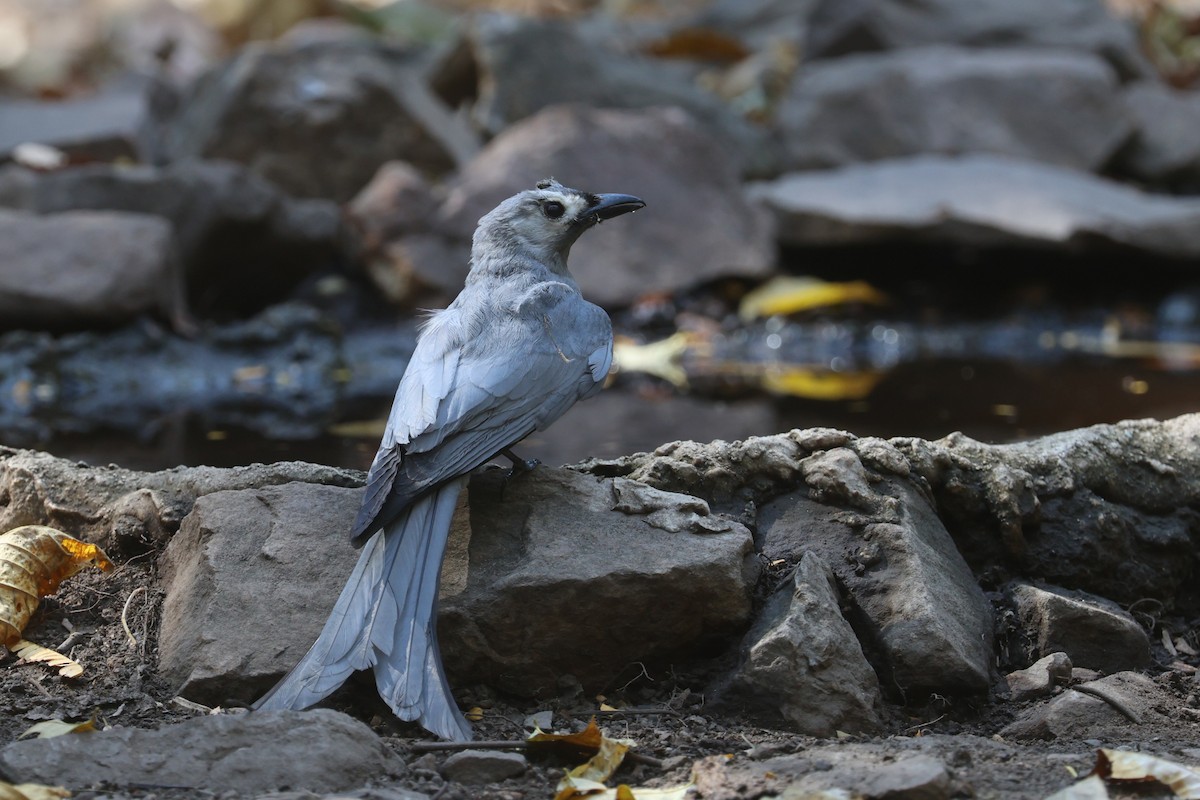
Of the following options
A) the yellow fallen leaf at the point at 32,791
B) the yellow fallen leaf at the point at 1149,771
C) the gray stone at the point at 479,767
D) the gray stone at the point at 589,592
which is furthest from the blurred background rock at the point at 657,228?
the yellow fallen leaf at the point at 1149,771

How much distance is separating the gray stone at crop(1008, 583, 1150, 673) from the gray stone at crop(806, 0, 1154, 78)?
10.4m

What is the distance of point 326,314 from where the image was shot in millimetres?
9383

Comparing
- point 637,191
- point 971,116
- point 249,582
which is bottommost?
point 249,582

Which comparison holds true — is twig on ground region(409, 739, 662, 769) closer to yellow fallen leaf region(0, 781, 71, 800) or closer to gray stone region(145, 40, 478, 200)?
yellow fallen leaf region(0, 781, 71, 800)

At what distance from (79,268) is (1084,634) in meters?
6.40

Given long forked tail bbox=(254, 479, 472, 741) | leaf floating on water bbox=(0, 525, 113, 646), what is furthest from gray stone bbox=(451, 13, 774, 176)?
long forked tail bbox=(254, 479, 472, 741)

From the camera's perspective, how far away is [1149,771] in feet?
7.42

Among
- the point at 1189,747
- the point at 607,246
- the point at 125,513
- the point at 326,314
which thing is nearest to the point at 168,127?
Answer: the point at 326,314

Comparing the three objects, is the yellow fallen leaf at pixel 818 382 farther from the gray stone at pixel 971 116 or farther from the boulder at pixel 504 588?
the boulder at pixel 504 588

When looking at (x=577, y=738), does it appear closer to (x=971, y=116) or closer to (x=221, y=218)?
(x=221, y=218)

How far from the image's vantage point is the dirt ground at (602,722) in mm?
2369

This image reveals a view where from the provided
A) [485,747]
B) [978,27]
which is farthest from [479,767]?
[978,27]

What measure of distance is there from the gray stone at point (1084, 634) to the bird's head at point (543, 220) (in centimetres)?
162

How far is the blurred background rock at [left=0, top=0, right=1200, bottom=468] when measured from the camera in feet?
23.8
